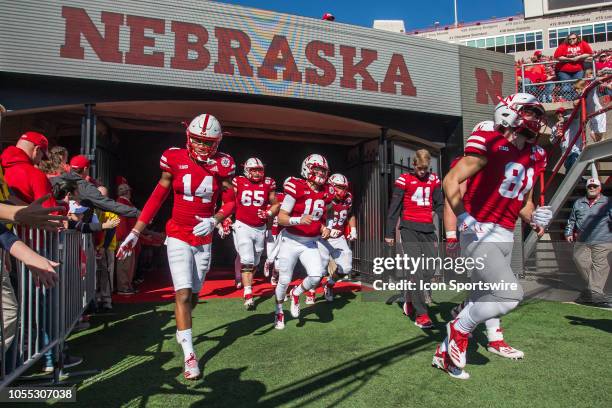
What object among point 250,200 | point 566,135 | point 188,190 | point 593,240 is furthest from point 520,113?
point 566,135

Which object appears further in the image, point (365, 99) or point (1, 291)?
point (365, 99)

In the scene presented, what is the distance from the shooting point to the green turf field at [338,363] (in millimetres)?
3289

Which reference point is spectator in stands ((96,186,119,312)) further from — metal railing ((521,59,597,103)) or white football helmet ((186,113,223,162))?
metal railing ((521,59,597,103))

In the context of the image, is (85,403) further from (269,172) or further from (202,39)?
(269,172)

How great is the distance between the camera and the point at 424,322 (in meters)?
5.38

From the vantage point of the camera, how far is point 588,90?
8.27 metres

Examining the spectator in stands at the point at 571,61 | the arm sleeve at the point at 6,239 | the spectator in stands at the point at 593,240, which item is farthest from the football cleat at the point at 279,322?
the spectator in stands at the point at 571,61

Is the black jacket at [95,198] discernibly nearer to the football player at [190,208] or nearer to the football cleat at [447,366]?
the football player at [190,208]

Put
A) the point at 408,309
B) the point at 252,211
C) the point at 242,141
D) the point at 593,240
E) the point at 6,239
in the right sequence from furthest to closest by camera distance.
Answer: the point at 242,141, the point at 252,211, the point at 593,240, the point at 408,309, the point at 6,239

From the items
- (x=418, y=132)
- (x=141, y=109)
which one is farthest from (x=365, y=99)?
(x=141, y=109)

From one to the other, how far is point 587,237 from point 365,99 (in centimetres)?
525

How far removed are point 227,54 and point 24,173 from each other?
5.43 metres

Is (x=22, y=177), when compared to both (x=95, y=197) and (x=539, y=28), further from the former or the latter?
(x=539, y=28)

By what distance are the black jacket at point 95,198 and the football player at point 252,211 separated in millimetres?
2724
